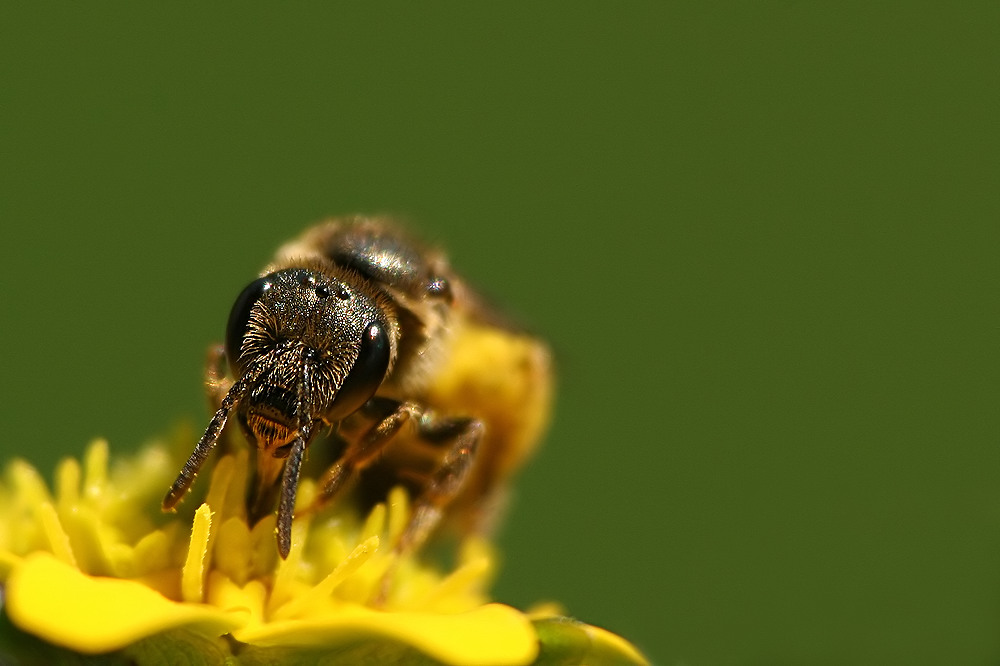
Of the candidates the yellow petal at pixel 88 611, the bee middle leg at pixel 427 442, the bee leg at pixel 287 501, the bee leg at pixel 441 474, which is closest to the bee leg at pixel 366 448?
the bee middle leg at pixel 427 442

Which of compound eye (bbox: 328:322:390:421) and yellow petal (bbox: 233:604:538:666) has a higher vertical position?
compound eye (bbox: 328:322:390:421)

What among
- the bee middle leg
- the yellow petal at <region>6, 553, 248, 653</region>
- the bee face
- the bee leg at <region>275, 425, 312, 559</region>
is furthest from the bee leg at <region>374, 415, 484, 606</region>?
the yellow petal at <region>6, 553, 248, 653</region>

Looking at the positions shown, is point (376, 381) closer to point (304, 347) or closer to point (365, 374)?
point (365, 374)

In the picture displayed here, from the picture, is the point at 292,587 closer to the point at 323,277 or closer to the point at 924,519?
the point at 323,277

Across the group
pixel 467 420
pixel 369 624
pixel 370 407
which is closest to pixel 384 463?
pixel 467 420

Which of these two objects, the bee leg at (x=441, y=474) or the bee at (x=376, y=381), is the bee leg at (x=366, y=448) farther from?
the bee leg at (x=441, y=474)

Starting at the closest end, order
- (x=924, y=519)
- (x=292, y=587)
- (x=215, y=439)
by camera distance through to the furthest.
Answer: (x=215, y=439)
(x=292, y=587)
(x=924, y=519)

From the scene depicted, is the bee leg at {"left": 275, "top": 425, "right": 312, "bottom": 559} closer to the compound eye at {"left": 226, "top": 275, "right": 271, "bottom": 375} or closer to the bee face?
the bee face
